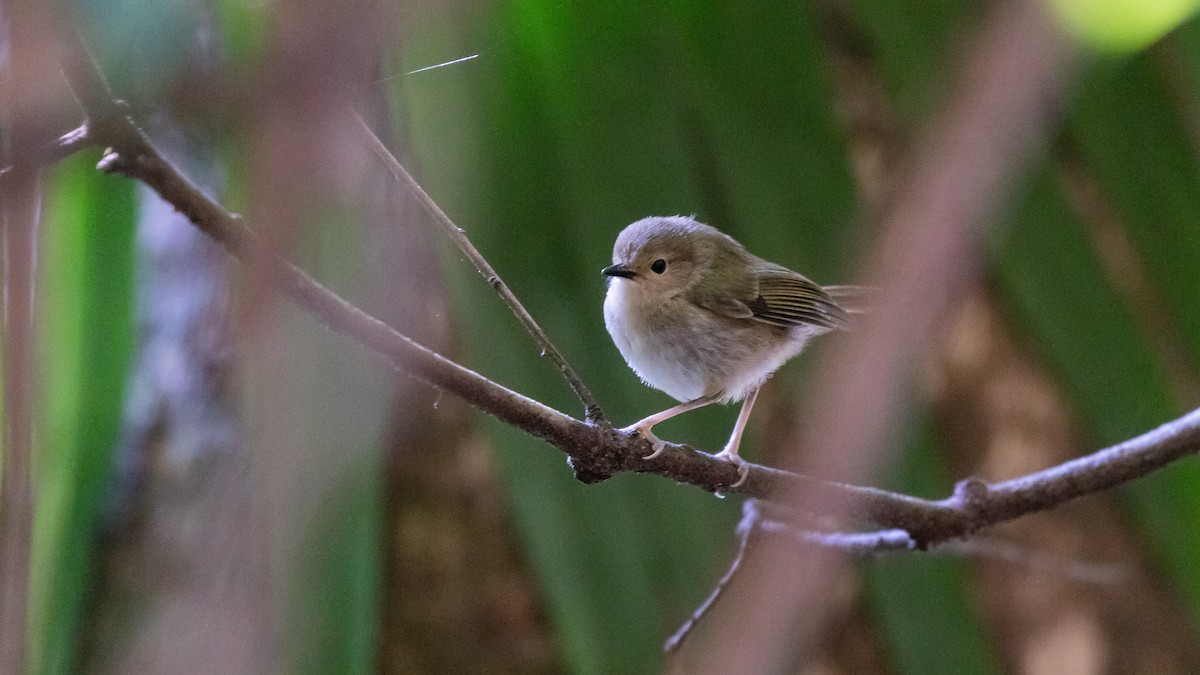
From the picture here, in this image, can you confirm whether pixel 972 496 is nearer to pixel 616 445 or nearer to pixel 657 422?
pixel 657 422

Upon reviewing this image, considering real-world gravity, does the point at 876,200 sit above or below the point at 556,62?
below

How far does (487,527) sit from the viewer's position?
1.95 meters

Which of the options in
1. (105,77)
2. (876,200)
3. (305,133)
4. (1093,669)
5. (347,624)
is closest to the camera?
(305,133)

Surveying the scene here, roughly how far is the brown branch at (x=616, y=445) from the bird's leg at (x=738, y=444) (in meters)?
0.01

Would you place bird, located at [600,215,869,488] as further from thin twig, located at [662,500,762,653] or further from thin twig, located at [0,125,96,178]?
thin twig, located at [0,125,96,178]

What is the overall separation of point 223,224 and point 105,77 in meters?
0.14

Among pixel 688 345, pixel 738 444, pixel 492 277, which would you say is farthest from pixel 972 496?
pixel 492 277

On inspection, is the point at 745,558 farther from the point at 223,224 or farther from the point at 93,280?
the point at 93,280

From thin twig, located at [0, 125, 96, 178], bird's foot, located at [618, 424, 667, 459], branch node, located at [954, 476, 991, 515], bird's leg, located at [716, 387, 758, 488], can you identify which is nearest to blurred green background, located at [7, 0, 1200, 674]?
bird's leg, located at [716, 387, 758, 488]

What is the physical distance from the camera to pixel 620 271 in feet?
4.43

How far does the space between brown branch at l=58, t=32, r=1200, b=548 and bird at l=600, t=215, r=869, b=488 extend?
23 cm

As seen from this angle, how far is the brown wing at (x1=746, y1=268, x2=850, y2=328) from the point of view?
4.71 ft

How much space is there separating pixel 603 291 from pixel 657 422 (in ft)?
1.18

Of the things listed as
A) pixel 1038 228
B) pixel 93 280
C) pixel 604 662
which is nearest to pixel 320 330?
pixel 93 280
